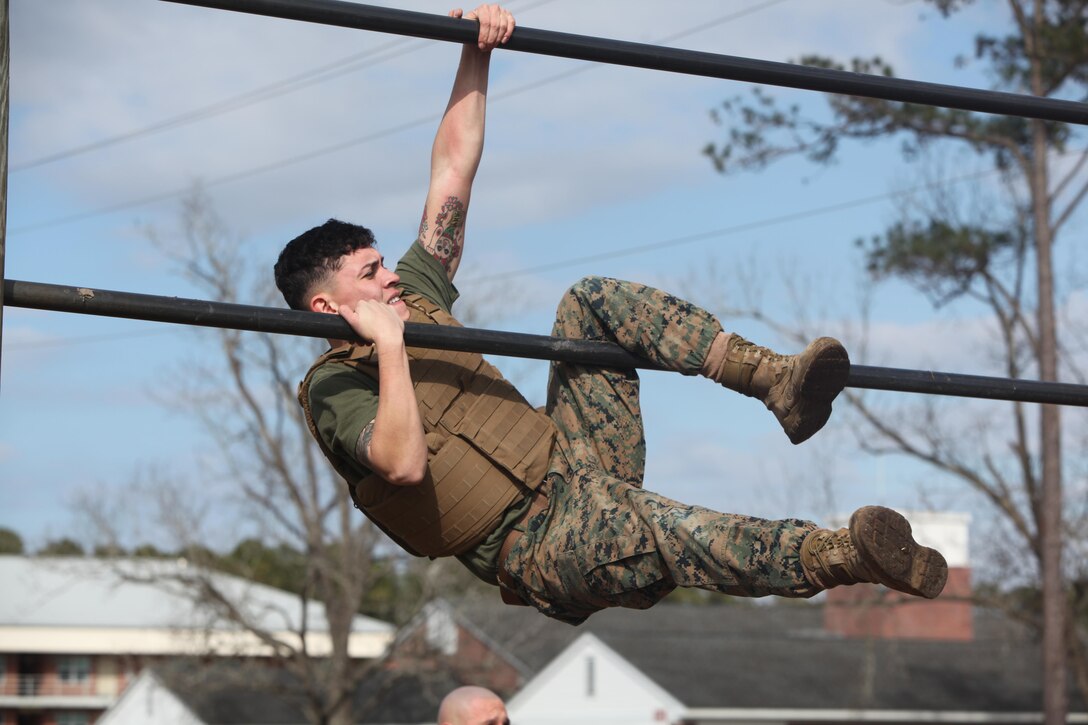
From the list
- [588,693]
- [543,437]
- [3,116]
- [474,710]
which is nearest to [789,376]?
[543,437]

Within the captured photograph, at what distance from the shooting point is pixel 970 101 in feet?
12.1

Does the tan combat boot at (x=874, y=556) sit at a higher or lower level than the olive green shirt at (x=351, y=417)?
lower

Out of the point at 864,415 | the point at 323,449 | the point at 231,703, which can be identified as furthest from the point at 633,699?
the point at 323,449

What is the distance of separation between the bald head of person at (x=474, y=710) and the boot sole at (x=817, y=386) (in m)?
2.19

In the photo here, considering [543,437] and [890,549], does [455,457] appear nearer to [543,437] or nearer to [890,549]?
[543,437]

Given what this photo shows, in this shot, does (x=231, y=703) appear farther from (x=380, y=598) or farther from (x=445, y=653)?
(x=445, y=653)

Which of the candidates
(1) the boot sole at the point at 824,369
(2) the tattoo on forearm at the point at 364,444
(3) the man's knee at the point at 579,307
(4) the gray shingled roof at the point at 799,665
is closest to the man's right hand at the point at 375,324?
(2) the tattoo on forearm at the point at 364,444

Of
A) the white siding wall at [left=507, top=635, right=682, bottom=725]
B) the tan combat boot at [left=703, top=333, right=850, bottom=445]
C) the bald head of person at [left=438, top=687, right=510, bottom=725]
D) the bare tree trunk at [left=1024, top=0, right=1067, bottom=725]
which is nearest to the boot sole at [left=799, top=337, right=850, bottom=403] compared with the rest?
the tan combat boot at [left=703, top=333, right=850, bottom=445]

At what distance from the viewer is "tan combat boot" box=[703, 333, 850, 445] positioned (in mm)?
3625

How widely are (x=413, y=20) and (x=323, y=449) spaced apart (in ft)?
3.84

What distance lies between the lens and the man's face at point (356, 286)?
152 inches

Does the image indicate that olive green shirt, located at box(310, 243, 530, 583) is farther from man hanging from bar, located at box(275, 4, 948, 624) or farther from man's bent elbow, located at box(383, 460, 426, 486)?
man's bent elbow, located at box(383, 460, 426, 486)

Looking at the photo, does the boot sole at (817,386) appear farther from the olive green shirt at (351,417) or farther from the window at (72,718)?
the window at (72,718)

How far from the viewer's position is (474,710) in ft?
18.0
